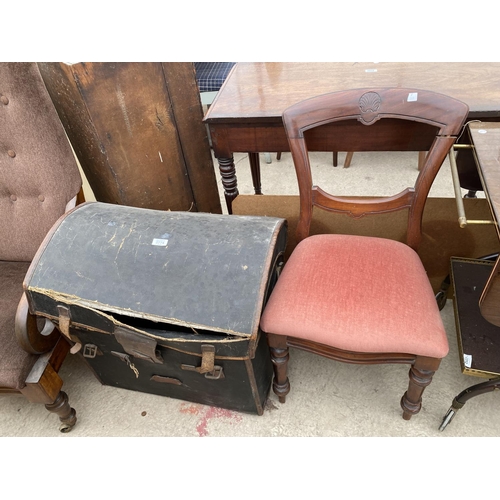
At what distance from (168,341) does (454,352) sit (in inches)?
46.4

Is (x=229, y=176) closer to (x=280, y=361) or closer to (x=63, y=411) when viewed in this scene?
(x=280, y=361)

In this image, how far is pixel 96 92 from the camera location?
1.29m

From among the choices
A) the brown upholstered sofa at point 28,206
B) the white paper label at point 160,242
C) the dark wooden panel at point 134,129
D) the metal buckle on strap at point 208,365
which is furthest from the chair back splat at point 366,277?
the brown upholstered sofa at point 28,206

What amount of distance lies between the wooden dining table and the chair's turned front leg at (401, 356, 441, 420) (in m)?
0.80

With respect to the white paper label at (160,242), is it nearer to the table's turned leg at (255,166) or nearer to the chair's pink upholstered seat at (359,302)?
the chair's pink upholstered seat at (359,302)

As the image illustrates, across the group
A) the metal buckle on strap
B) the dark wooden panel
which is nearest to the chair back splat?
the metal buckle on strap

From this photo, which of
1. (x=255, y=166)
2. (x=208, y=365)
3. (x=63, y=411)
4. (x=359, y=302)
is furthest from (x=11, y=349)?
(x=255, y=166)

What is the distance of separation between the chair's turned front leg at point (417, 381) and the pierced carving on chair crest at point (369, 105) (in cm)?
70

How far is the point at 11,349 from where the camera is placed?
116cm

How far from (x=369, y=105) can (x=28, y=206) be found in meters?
1.23

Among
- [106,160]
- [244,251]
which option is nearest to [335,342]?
[244,251]

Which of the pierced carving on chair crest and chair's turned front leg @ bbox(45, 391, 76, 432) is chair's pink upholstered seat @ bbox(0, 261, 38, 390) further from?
the pierced carving on chair crest

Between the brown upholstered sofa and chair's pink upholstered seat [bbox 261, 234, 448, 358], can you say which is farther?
the brown upholstered sofa

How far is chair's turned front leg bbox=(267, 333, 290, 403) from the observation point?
3.64 feet
